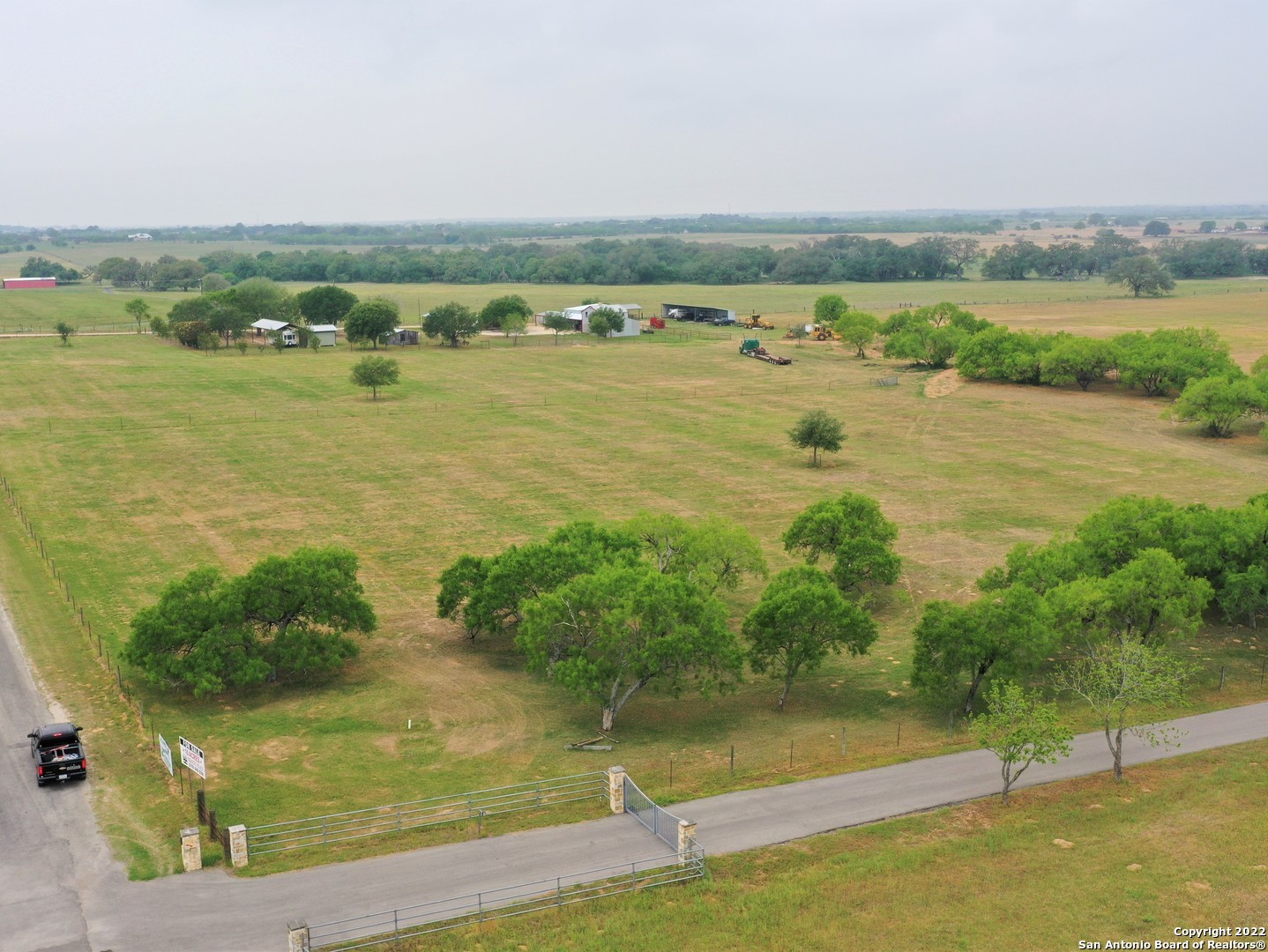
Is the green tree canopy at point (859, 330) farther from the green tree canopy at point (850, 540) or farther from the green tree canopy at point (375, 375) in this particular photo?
the green tree canopy at point (850, 540)

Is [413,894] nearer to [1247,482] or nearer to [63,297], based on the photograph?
[1247,482]

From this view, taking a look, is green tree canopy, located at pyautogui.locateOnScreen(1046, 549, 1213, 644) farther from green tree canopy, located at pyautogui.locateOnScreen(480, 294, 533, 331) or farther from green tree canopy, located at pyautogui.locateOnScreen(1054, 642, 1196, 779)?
green tree canopy, located at pyautogui.locateOnScreen(480, 294, 533, 331)

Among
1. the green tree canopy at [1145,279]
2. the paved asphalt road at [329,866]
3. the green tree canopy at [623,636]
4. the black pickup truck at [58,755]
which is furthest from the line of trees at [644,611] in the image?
the green tree canopy at [1145,279]

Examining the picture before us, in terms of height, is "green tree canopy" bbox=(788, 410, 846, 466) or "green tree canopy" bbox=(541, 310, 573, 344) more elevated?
"green tree canopy" bbox=(541, 310, 573, 344)

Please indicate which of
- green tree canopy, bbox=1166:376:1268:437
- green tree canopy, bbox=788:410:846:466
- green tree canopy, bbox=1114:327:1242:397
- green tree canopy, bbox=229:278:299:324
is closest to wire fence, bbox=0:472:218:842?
green tree canopy, bbox=788:410:846:466

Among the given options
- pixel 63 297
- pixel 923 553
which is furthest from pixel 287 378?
pixel 63 297

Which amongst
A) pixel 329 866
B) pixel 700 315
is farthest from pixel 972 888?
pixel 700 315
